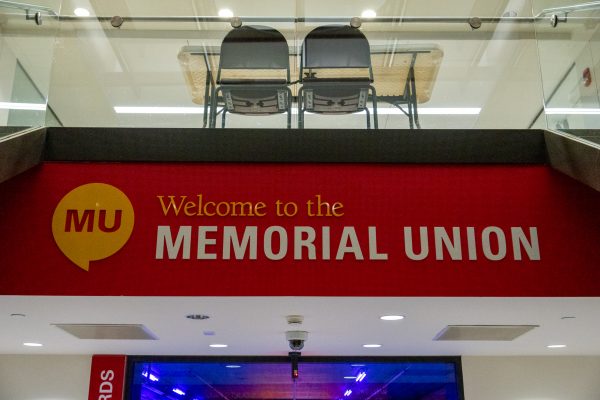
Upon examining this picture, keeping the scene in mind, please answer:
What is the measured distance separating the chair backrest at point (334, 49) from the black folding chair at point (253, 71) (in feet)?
0.57

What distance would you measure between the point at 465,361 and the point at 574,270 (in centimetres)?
299

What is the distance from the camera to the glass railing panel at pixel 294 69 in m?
4.11

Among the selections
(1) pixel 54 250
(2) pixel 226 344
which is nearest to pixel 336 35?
(1) pixel 54 250

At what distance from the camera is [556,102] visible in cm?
402

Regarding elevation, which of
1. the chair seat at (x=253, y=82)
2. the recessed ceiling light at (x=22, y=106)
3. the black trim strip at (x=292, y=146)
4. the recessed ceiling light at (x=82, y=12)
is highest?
the recessed ceiling light at (x=82, y=12)

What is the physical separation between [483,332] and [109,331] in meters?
3.06

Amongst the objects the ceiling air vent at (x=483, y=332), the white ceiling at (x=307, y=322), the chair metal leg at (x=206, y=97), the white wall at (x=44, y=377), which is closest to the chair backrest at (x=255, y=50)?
the chair metal leg at (x=206, y=97)

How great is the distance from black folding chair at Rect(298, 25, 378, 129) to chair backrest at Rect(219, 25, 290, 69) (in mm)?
173

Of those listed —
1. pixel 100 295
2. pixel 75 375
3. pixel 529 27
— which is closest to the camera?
pixel 100 295

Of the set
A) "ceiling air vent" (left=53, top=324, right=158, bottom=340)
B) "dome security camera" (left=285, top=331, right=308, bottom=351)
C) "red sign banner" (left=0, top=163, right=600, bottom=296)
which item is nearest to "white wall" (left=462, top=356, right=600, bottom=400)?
"dome security camera" (left=285, top=331, right=308, bottom=351)

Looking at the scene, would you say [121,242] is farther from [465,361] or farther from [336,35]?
[465,361]

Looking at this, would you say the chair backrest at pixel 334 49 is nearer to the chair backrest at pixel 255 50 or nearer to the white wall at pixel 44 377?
the chair backrest at pixel 255 50

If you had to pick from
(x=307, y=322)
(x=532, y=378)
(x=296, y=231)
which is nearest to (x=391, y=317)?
(x=307, y=322)

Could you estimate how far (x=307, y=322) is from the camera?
4652mm
